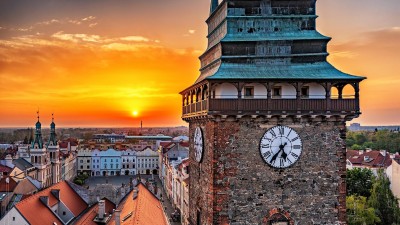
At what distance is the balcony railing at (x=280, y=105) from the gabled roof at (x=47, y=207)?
21229mm

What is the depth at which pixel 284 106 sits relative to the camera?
57.8 ft

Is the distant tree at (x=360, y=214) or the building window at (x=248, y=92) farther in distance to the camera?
the distant tree at (x=360, y=214)

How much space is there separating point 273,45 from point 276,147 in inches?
171

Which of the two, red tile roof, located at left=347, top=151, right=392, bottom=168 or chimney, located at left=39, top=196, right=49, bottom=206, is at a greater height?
red tile roof, located at left=347, top=151, right=392, bottom=168

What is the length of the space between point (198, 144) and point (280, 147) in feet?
14.4

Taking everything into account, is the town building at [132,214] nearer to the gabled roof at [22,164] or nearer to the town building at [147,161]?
Result: the gabled roof at [22,164]

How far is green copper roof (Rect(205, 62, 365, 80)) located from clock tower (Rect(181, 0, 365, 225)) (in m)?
0.04

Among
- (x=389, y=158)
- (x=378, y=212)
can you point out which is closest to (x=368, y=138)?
(x=389, y=158)

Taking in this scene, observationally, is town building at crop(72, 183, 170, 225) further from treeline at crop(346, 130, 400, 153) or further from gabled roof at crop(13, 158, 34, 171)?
treeline at crop(346, 130, 400, 153)

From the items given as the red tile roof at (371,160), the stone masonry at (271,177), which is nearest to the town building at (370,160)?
the red tile roof at (371,160)

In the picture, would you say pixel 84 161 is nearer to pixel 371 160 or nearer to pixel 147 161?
pixel 147 161

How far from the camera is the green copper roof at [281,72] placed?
17.6 m

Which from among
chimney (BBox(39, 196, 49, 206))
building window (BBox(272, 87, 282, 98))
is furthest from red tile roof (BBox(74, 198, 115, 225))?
building window (BBox(272, 87, 282, 98))

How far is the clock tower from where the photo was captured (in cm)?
1758
